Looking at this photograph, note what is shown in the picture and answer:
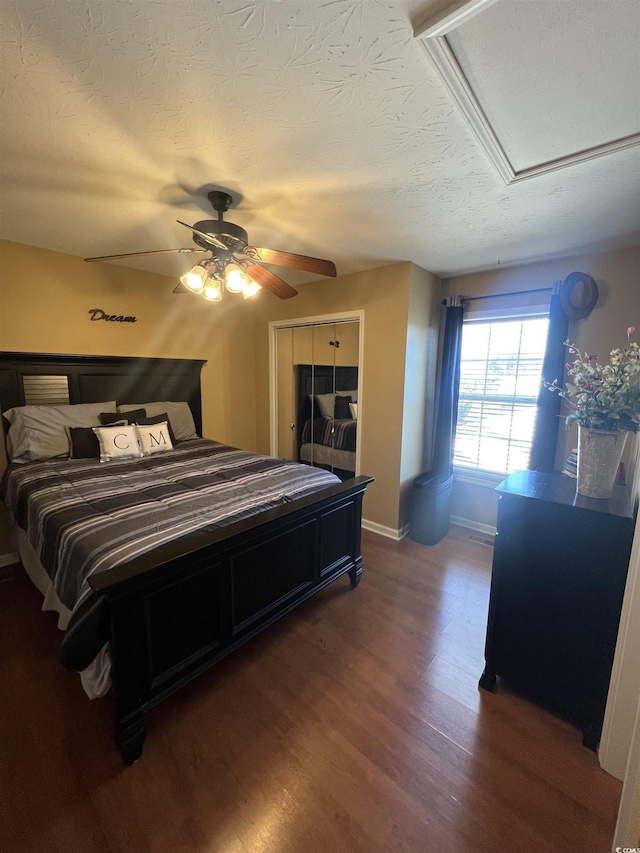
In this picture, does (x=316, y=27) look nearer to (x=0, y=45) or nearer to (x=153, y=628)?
(x=0, y=45)

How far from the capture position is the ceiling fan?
6.16 ft

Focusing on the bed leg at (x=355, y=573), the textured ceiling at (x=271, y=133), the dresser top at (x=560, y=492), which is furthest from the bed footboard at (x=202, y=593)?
the textured ceiling at (x=271, y=133)

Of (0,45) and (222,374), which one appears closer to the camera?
(0,45)

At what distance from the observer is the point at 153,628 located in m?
1.43

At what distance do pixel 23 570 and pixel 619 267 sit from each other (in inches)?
202

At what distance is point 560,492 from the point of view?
63.3 inches

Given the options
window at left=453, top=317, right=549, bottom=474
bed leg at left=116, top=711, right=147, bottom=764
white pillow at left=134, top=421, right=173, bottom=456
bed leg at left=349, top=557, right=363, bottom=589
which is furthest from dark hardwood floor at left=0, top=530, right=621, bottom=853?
window at left=453, top=317, right=549, bottom=474

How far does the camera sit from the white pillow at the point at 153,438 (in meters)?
2.90

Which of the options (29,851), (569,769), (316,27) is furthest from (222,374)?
(569,769)

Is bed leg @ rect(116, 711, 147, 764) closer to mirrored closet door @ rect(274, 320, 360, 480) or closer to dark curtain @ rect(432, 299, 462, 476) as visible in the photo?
mirrored closet door @ rect(274, 320, 360, 480)

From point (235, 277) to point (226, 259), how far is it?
0.41ft

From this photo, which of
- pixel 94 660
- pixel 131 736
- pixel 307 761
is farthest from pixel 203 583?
pixel 307 761

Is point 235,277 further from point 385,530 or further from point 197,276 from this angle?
point 385,530

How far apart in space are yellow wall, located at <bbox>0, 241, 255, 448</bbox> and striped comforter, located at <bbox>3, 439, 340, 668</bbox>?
1146 mm
